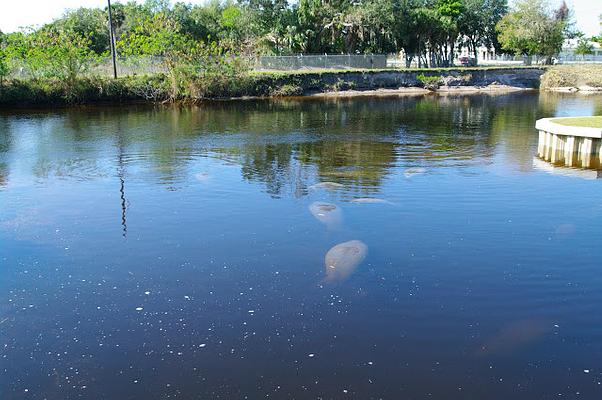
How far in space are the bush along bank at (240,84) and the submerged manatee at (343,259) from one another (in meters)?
42.1

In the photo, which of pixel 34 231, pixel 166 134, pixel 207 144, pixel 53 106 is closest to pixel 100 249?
pixel 34 231

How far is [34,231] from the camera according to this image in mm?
16250

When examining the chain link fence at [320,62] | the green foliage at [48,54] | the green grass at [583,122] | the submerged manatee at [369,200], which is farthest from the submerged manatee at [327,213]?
A: the chain link fence at [320,62]

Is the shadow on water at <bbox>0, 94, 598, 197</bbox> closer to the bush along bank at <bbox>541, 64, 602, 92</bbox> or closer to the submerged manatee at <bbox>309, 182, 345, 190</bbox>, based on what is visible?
the submerged manatee at <bbox>309, 182, 345, 190</bbox>

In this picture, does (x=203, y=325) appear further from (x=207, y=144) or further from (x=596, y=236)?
(x=207, y=144)

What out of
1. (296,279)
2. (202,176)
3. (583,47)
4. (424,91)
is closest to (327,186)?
(202,176)

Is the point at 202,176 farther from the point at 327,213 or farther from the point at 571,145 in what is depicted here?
→ the point at 571,145

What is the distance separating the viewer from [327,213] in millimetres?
17578

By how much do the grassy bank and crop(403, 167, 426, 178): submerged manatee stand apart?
55.0m

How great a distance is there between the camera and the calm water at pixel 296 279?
945cm

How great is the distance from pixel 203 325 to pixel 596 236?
34.9ft

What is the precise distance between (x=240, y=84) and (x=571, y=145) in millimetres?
38120

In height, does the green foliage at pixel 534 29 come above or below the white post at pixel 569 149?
above

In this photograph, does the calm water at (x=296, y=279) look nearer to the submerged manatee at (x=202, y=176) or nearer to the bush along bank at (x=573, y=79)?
the submerged manatee at (x=202, y=176)
